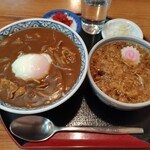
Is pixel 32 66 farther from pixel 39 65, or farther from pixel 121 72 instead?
pixel 121 72

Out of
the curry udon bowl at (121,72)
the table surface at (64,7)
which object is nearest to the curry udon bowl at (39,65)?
the curry udon bowl at (121,72)

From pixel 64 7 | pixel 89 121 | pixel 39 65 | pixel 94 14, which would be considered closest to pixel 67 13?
pixel 64 7

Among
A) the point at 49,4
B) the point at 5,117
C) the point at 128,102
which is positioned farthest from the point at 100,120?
the point at 49,4

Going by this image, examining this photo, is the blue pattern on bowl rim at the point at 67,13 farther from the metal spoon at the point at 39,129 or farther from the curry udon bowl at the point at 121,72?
the metal spoon at the point at 39,129

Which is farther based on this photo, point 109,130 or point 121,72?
point 121,72

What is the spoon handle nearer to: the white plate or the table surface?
the white plate

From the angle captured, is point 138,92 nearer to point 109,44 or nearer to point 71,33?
point 109,44
